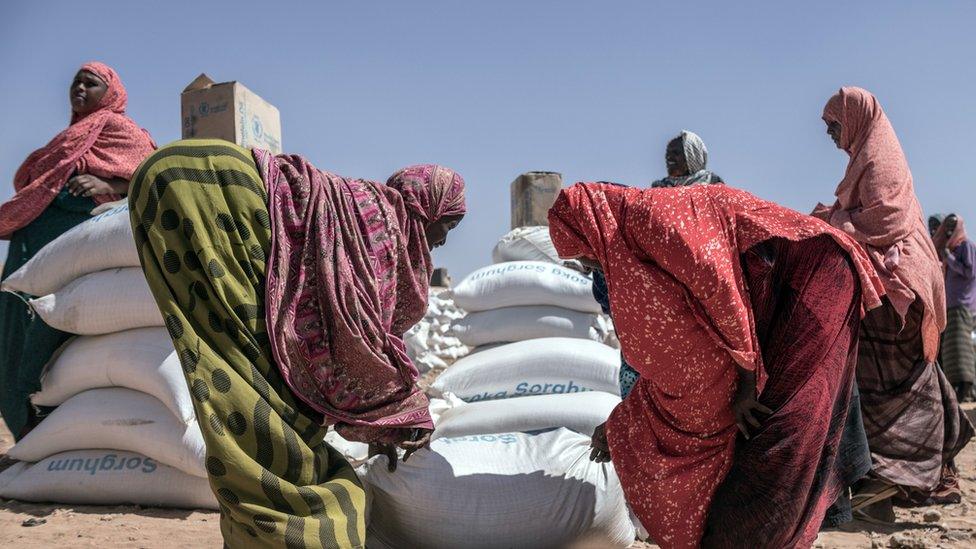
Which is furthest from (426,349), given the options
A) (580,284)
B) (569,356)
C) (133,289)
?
(133,289)

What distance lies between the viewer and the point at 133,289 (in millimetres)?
3520

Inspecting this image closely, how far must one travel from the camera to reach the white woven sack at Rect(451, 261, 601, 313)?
16.9ft

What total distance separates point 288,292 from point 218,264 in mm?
205

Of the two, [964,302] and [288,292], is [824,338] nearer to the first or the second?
[288,292]

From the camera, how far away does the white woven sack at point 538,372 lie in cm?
424

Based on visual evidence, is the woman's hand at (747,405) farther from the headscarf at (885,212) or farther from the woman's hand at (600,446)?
the headscarf at (885,212)

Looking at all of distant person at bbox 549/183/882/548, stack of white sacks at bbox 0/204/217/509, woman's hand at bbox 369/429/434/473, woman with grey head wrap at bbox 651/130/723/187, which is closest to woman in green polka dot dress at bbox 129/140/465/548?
woman's hand at bbox 369/429/434/473

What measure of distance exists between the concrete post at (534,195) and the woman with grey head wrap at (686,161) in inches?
148

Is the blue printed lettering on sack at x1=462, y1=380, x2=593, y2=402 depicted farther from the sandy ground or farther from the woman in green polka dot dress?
the woman in green polka dot dress

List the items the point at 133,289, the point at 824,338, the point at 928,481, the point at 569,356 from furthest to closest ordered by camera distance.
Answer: the point at 569,356
the point at 928,481
the point at 133,289
the point at 824,338

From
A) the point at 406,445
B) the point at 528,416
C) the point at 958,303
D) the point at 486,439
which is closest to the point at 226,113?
the point at 528,416

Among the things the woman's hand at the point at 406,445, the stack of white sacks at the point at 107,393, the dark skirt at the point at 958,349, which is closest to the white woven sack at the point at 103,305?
the stack of white sacks at the point at 107,393

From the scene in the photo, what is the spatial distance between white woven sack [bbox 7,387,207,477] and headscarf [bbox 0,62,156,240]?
0.98 metres

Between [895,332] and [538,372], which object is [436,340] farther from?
[895,332]
